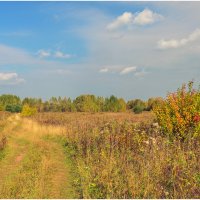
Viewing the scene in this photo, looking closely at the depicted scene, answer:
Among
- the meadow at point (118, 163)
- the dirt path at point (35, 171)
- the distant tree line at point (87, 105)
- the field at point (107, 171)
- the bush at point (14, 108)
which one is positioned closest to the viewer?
the field at point (107, 171)

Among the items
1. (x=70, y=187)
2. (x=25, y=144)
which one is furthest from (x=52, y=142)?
(x=70, y=187)

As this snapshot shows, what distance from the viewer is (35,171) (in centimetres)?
1105

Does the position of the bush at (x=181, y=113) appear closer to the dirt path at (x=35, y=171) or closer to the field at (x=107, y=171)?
the field at (x=107, y=171)

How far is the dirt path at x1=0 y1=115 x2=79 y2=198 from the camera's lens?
29.6ft

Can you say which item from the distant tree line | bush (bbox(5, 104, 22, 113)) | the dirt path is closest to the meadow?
the dirt path

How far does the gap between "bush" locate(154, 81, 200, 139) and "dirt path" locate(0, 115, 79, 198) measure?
4.15 meters

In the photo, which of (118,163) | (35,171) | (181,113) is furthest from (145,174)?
(181,113)

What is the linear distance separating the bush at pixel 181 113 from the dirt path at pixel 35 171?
4.15m

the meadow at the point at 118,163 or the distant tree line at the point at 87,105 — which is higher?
the distant tree line at the point at 87,105

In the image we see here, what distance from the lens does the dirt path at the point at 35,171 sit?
9.02 metres

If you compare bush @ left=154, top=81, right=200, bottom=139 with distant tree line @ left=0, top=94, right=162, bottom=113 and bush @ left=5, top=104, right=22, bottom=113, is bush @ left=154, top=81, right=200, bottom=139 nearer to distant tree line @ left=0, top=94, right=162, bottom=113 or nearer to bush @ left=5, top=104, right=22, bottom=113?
distant tree line @ left=0, top=94, right=162, bottom=113

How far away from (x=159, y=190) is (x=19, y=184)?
3801mm

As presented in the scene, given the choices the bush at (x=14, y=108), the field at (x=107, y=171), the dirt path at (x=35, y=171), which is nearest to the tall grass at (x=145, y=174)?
the field at (x=107, y=171)

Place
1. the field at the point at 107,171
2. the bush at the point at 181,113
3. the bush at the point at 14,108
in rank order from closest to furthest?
1. the field at the point at 107,171
2. the bush at the point at 181,113
3. the bush at the point at 14,108
